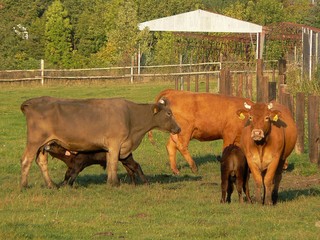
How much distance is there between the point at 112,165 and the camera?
613 inches

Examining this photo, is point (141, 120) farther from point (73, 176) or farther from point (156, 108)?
point (73, 176)

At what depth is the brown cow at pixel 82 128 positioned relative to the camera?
15.3 m

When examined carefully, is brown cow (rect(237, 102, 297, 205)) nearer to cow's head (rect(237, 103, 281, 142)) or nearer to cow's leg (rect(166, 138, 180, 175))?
cow's head (rect(237, 103, 281, 142))

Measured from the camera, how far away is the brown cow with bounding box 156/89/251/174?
18.1 meters

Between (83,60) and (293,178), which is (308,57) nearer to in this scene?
(293,178)

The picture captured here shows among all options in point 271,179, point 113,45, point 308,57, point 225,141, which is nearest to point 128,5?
point 113,45

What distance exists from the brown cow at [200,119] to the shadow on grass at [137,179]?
0.80 m

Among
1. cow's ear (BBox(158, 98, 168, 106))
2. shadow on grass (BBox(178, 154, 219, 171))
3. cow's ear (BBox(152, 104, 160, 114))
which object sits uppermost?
cow's ear (BBox(158, 98, 168, 106))

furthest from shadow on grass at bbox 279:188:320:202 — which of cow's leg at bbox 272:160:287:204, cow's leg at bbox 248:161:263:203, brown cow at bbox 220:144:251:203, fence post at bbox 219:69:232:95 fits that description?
fence post at bbox 219:69:232:95

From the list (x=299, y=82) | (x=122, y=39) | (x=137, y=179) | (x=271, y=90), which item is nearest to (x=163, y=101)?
(x=137, y=179)

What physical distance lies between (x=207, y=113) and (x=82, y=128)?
344 cm

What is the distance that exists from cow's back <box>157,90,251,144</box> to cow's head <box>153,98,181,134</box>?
145 centimetres

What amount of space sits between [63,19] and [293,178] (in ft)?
148

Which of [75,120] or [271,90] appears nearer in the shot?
[75,120]
